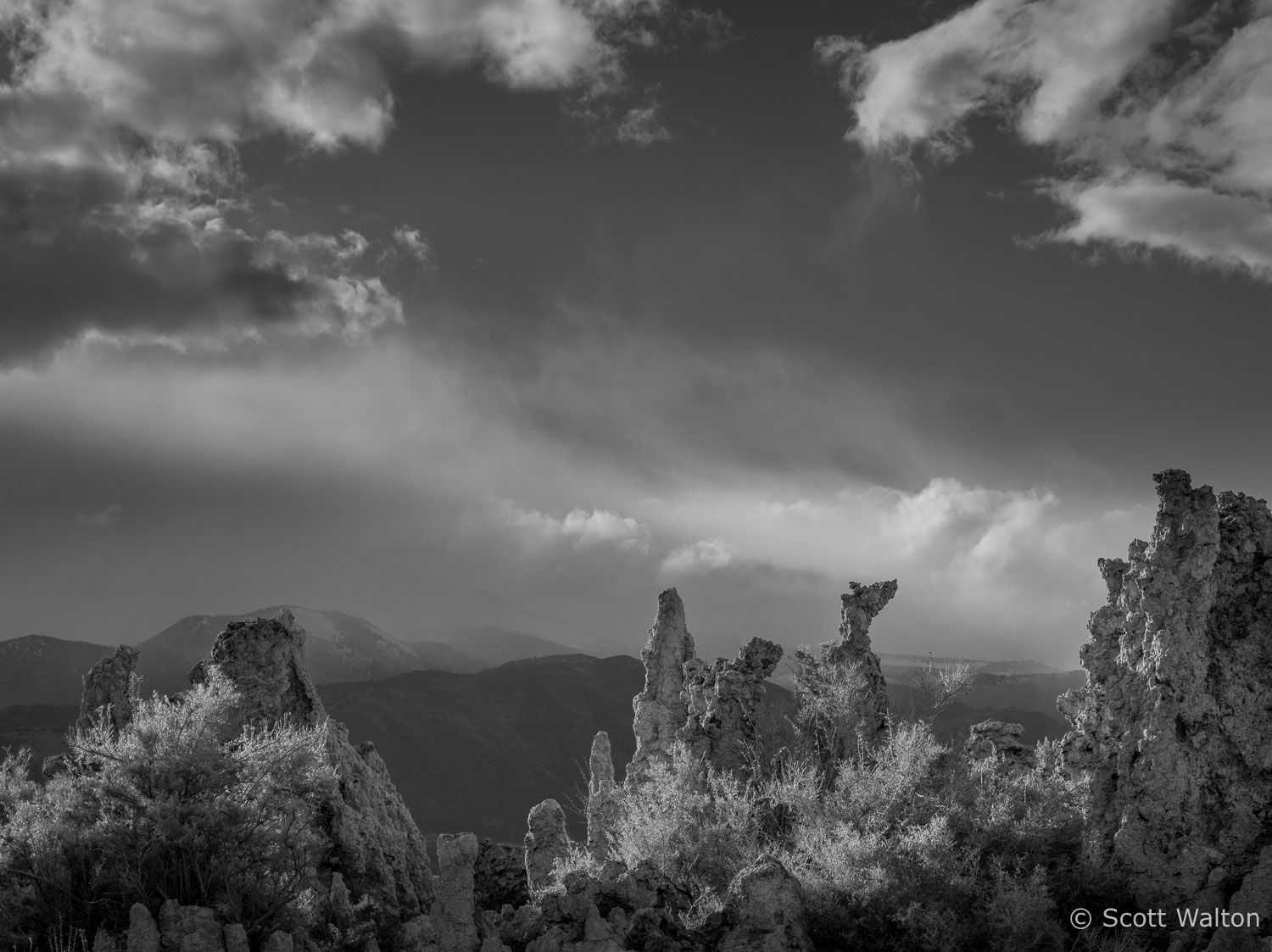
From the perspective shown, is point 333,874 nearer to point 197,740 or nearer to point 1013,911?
point 197,740

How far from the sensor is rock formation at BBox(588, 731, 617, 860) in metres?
32.0

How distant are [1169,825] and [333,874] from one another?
713 inches

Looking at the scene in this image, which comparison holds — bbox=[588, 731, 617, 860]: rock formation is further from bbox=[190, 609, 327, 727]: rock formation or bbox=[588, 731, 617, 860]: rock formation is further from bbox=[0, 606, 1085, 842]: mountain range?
bbox=[0, 606, 1085, 842]: mountain range

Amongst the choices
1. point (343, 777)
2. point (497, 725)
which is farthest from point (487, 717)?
point (343, 777)

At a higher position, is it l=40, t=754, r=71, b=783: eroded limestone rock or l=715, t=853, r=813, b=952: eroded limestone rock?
l=40, t=754, r=71, b=783: eroded limestone rock

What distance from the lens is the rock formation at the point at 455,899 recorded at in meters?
17.6

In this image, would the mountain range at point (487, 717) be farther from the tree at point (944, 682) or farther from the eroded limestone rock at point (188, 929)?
the eroded limestone rock at point (188, 929)

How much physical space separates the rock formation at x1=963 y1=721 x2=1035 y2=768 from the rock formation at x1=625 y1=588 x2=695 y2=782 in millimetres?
11395

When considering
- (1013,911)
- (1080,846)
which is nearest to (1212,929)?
(1013,911)

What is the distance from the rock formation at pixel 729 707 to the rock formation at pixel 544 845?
21.1ft

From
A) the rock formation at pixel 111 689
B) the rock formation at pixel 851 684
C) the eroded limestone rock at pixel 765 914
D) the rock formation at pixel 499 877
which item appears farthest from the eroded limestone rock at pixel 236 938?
the rock formation at pixel 851 684

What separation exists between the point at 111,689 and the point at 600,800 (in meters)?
17.1

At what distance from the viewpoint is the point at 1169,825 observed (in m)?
21.0

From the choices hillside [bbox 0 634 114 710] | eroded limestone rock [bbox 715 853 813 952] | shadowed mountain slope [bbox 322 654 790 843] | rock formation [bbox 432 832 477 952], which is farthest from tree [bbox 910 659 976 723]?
hillside [bbox 0 634 114 710]
